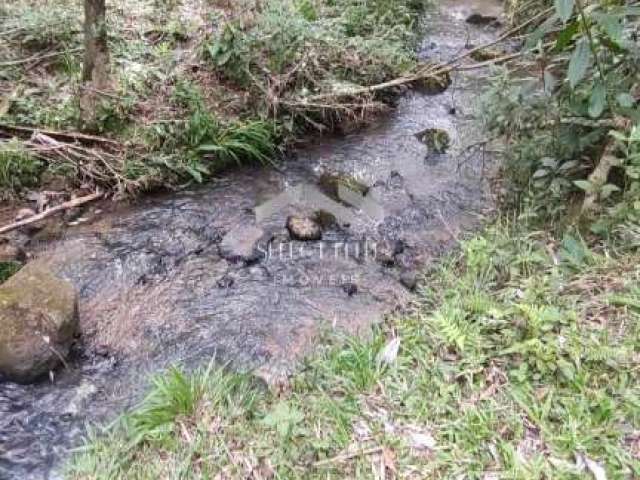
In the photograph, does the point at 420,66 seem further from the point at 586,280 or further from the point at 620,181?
the point at 586,280

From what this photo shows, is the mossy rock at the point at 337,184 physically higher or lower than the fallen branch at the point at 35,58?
lower

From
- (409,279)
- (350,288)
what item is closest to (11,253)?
(350,288)

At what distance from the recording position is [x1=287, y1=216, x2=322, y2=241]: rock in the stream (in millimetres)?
4523

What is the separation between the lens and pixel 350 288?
397cm

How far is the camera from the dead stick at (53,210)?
4262 millimetres

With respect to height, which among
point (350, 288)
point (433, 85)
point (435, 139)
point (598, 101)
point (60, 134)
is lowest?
point (350, 288)

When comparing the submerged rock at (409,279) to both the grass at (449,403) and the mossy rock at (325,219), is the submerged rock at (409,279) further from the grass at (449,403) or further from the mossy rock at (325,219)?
the mossy rock at (325,219)

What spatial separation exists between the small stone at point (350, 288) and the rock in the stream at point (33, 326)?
1.84 meters

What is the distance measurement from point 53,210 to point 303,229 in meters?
2.11

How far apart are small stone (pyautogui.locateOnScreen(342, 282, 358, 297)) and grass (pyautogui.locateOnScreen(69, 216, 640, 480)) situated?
829mm

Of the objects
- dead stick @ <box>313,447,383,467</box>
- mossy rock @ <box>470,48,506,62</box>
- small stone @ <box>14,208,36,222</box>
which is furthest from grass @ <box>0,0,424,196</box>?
dead stick @ <box>313,447,383,467</box>

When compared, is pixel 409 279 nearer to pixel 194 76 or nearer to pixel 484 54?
pixel 194 76

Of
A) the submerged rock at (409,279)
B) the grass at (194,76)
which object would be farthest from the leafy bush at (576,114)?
the grass at (194,76)

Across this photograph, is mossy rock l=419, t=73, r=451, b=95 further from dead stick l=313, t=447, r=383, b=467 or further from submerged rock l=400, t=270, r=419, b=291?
dead stick l=313, t=447, r=383, b=467
